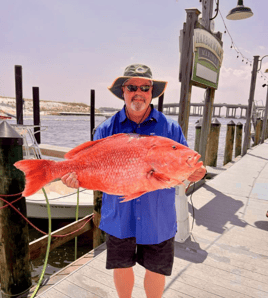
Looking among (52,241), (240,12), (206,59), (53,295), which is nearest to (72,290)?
(53,295)

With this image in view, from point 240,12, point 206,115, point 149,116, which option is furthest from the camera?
point 240,12

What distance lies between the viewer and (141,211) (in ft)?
6.24

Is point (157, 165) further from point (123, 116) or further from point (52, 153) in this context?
point (52, 153)

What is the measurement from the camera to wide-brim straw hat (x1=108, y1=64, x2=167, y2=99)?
73.5 inches

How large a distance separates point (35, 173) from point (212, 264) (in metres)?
2.81

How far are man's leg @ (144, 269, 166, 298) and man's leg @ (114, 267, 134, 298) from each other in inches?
6.2

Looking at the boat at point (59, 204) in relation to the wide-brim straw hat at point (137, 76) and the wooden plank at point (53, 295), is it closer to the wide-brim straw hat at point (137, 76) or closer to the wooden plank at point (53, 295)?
the wooden plank at point (53, 295)

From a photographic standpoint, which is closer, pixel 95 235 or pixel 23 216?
pixel 23 216

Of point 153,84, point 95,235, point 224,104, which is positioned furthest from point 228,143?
point 224,104

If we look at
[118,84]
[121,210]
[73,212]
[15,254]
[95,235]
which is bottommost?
[73,212]

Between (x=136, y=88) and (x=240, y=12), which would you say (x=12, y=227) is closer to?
(x=136, y=88)

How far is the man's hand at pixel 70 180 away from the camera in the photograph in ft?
5.01

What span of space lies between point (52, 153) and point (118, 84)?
9.70 meters

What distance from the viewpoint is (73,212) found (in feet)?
19.5
